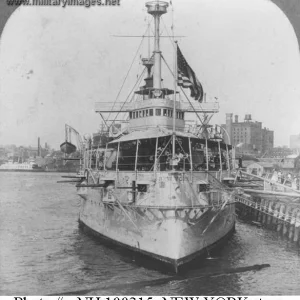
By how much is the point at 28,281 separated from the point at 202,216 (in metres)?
8.47

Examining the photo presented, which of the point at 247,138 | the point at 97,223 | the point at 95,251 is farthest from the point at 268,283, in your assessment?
the point at 247,138

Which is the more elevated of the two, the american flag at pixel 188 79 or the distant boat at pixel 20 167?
the american flag at pixel 188 79

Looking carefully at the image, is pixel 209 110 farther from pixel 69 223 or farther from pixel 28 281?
pixel 28 281

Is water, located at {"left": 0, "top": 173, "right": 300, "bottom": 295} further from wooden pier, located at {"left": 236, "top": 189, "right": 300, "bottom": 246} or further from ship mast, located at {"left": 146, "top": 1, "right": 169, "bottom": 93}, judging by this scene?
ship mast, located at {"left": 146, "top": 1, "right": 169, "bottom": 93}

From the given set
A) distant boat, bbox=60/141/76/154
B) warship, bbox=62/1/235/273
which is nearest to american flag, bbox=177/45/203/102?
warship, bbox=62/1/235/273

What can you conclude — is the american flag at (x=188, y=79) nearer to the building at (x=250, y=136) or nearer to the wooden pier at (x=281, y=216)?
the wooden pier at (x=281, y=216)

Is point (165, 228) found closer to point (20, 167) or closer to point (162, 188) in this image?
point (162, 188)

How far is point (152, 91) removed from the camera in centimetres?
2648

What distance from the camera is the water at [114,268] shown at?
53.7 ft

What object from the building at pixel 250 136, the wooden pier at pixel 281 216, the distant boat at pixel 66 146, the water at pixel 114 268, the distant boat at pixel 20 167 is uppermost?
the building at pixel 250 136

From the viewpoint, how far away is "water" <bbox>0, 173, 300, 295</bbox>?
53.7 ft

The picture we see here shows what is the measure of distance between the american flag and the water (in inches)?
366

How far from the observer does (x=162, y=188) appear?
18.9 meters

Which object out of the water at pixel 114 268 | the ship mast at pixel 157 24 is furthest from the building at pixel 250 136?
the ship mast at pixel 157 24
